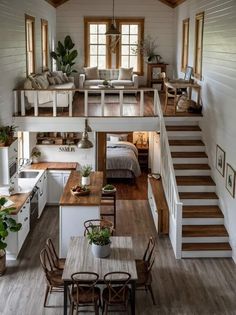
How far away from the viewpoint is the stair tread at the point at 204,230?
30.5 feet

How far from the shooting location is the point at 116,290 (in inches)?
264

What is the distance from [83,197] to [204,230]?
235 cm

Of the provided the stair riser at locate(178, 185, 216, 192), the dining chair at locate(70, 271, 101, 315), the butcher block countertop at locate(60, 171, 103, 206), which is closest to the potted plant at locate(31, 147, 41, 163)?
the butcher block countertop at locate(60, 171, 103, 206)

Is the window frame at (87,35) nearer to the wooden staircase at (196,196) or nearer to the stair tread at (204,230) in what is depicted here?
the wooden staircase at (196,196)

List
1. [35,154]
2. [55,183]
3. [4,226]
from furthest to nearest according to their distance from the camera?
1. [35,154]
2. [55,183]
3. [4,226]

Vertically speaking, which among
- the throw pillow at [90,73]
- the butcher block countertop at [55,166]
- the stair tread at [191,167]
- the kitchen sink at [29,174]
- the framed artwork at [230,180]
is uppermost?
the throw pillow at [90,73]

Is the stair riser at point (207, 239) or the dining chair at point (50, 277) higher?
the dining chair at point (50, 277)

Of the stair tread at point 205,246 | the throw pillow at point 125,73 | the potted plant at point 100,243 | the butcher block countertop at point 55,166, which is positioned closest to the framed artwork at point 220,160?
the stair tread at point 205,246

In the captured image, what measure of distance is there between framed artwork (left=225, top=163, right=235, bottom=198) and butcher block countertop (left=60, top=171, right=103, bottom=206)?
2.33 metres

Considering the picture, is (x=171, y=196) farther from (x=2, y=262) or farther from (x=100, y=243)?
(x=2, y=262)

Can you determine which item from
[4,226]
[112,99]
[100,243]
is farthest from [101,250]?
[112,99]

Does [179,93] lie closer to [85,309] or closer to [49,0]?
[49,0]

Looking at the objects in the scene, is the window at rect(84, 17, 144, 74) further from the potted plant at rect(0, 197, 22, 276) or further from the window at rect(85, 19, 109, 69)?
the potted plant at rect(0, 197, 22, 276)

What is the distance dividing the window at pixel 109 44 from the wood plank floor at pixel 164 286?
810cm
